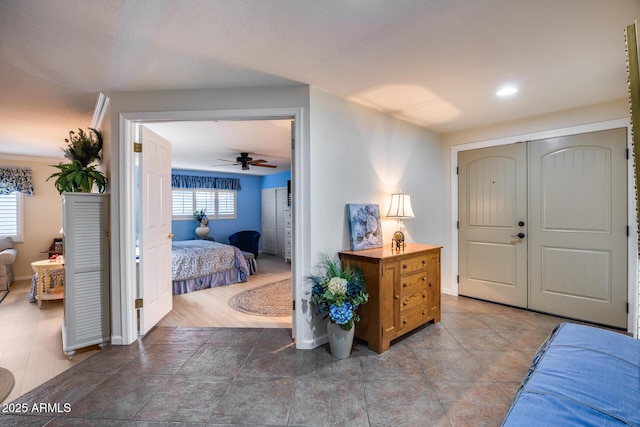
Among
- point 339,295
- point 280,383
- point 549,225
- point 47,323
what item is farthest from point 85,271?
point 549,225

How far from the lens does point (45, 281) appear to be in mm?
3750

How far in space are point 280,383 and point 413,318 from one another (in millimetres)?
1372

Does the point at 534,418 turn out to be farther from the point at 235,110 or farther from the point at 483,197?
the point at 483,197

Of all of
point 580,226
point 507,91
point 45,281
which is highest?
point 507,91

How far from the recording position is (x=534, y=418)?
0.84 m

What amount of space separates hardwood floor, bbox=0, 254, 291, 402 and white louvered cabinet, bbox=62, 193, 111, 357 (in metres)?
0.19

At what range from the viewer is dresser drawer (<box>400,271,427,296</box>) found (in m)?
2.54

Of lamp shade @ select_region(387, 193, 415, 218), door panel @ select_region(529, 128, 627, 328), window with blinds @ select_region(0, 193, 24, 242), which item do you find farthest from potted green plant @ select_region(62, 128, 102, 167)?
door panel @ select_region(529, 128, 627, 328)

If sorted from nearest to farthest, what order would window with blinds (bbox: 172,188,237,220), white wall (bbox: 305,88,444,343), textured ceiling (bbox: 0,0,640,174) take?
textured ceiling (bbox: 0,0,640,174)
white wall (bbox: 305,88,444,343)
window with blinds (bbox: 172,188,237,220)

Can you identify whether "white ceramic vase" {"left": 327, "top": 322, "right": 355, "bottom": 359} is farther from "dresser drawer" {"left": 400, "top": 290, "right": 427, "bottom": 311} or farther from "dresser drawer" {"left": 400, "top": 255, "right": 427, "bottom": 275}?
"dresser drawer" {"left": 400, "top": 255, "right": 427, "bottom": 275}

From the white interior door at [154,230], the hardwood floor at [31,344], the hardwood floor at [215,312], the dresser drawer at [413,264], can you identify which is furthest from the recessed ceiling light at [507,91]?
the hardwood floor at [31,344]

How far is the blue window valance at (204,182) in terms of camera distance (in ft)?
22.2

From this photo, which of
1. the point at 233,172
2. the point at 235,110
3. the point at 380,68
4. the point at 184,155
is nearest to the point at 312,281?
the point at 235,110

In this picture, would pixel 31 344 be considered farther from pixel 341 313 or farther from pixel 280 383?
pixel 341 313
